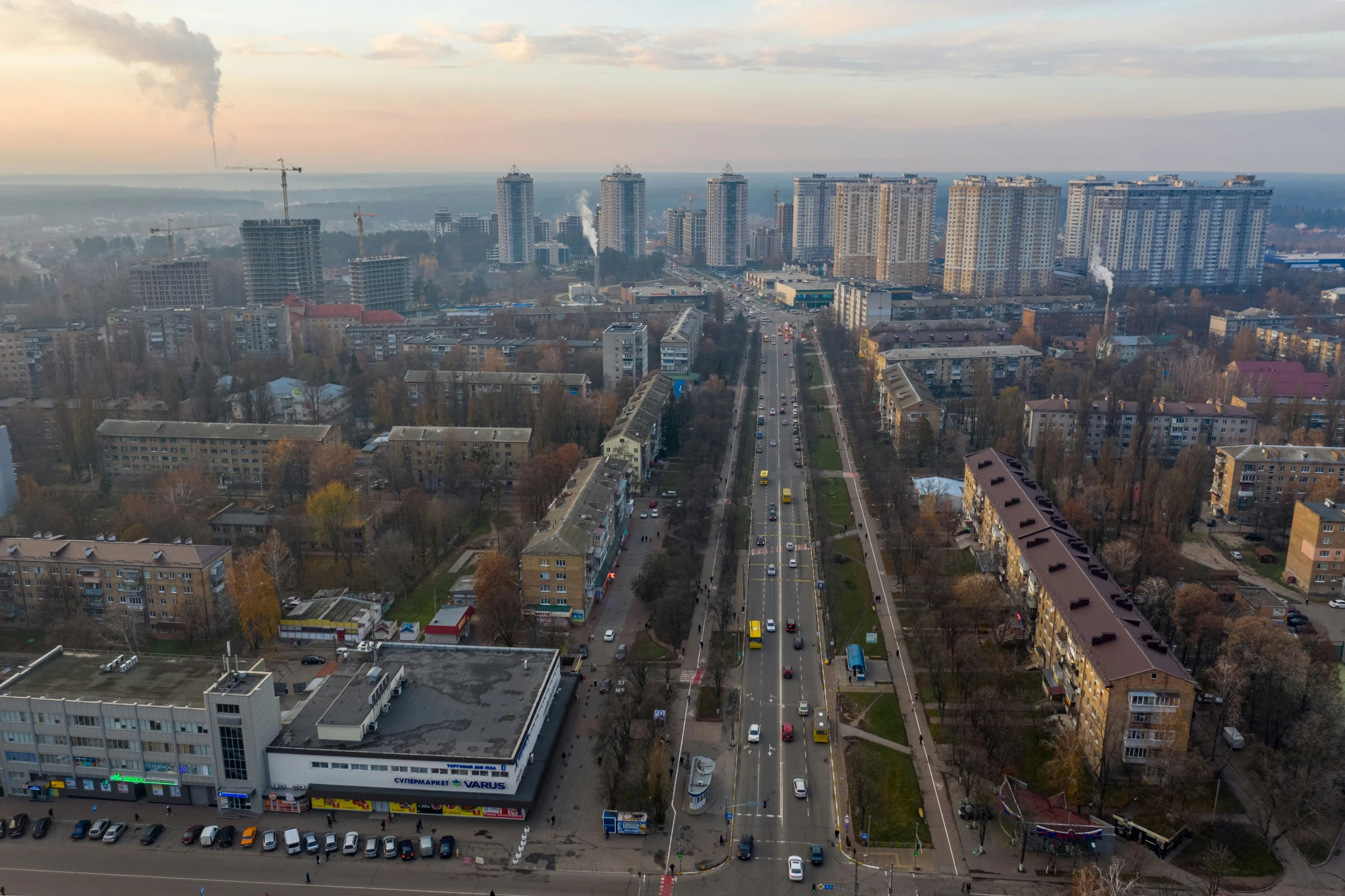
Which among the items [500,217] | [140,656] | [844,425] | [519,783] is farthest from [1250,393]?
[500,217]

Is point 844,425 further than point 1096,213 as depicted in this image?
No

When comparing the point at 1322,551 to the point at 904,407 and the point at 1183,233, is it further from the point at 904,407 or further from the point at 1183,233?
the point at 1183,233

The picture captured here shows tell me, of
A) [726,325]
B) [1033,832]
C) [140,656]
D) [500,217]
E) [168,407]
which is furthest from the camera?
[500,217]

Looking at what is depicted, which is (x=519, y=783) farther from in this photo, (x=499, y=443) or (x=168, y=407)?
(x=168, y=407)

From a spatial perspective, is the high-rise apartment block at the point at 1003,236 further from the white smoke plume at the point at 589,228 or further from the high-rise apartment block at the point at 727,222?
the white smoke plume at the point at 589,228

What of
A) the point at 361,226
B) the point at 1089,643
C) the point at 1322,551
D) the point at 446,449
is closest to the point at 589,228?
the point at 361,226
